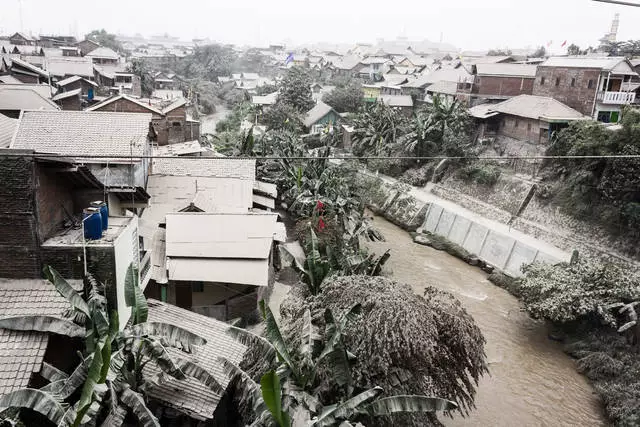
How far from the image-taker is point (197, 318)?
473 inches

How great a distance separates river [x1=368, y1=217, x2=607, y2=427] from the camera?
14391 mm

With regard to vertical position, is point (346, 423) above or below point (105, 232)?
below

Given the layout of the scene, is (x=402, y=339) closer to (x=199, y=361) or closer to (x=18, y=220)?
(x=199, y=361)

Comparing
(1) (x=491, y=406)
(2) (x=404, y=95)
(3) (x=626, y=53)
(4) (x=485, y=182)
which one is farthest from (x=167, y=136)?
(3) (x=626, y=53)

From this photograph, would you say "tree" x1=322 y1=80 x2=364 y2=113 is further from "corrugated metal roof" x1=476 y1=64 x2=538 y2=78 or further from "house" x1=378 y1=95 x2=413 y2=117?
"corrugated metal roof" x1=476 y1=64 x2=538 y2=78

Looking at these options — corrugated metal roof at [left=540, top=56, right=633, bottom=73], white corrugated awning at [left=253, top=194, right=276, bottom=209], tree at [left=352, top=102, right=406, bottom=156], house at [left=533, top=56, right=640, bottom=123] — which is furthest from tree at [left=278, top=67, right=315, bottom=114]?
white corrugated awning at [left=253, top=194, right=276, bottom=209]

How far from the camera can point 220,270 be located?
1430cm

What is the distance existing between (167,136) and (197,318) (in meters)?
17.2

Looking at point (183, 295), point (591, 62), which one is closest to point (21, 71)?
point (183, 295)

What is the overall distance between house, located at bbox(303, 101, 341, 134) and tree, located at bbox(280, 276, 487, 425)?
34535mm

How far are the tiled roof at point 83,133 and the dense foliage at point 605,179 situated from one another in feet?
63.0

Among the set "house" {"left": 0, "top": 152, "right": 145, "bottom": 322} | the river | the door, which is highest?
"house" {"left": 0, "top": 152, "right": 145, "bottom": 322}

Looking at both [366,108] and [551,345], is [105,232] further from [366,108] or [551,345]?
[366,108]

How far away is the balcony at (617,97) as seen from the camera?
93.1 feet
